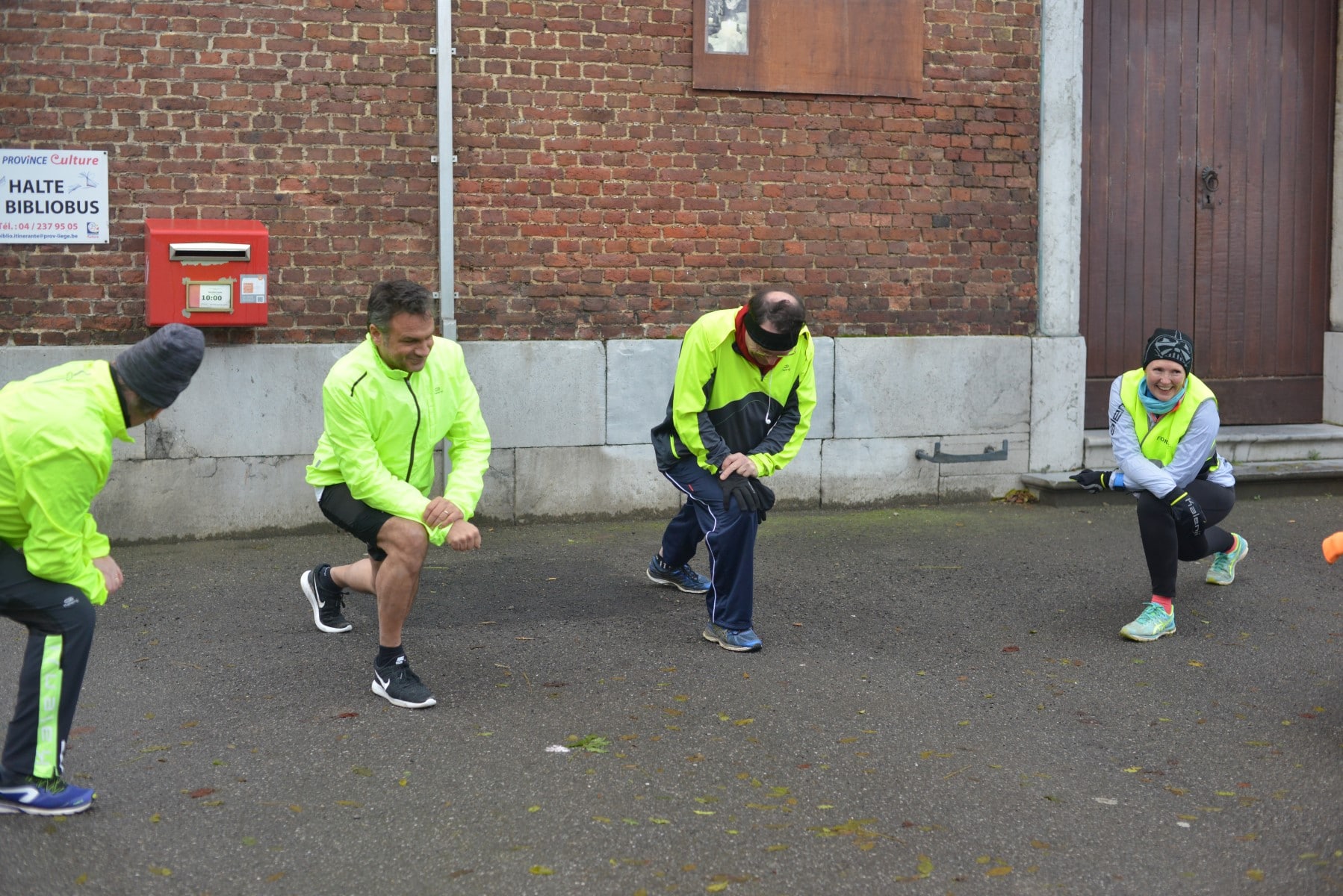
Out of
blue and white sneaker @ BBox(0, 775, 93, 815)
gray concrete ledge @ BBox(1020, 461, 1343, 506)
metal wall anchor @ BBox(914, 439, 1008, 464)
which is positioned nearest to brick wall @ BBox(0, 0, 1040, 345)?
metal wall anchor @ BBox(914, 439, 1008, 464)

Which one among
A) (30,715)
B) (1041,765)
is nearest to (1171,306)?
(1041,765)

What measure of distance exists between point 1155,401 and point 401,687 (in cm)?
353

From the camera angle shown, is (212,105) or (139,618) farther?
(212,105)

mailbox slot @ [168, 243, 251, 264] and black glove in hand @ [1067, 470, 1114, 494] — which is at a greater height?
mailbox slot @ [168, 243, 251, 264]

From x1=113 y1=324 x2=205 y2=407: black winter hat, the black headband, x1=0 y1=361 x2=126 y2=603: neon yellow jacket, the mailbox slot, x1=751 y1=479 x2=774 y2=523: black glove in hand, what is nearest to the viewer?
x1=0 y1=361 x2=126 y2=603: neon yellow jacket

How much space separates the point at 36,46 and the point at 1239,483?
26.3 ft

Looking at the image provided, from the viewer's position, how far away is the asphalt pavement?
391 centimetres

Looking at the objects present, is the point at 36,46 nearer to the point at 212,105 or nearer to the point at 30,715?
the point at 212,105

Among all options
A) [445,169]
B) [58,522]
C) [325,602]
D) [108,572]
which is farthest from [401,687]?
[445,169]

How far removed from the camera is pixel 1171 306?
10.4 metres

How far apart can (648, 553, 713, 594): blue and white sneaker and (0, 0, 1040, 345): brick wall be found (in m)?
2.22

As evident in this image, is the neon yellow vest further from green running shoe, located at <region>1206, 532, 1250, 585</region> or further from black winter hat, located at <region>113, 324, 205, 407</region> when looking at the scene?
black winter hat, located at <region>113, 324, 205, 407</region>

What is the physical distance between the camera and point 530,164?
8727 mm

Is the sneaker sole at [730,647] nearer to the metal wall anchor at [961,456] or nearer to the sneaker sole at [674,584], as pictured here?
the sneaker sole at [674,584]
